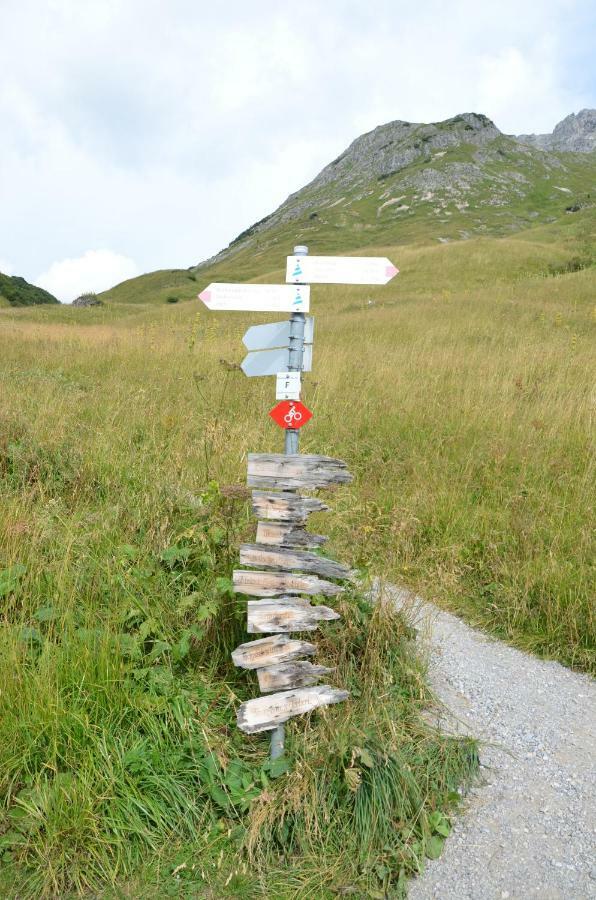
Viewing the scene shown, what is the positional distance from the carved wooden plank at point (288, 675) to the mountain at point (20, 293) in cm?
3909

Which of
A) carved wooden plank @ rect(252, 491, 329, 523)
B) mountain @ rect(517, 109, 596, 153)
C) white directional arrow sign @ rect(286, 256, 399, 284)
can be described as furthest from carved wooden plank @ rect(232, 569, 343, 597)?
mountain @ rect(517, 109, 596, 153)

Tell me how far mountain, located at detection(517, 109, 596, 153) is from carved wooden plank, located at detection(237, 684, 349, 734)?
617 feet

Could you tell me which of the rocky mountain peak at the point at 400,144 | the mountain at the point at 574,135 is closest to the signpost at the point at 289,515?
the rocky mountain peak at the point at 400,144

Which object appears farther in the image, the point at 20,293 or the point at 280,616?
the point at 20,293

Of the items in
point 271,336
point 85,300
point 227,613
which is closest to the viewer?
point 271,336

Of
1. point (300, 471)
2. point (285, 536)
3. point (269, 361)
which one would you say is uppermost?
point (269, 361)

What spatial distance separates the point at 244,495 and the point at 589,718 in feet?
7.64

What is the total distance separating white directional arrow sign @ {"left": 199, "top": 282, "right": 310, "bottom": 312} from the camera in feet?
8.96

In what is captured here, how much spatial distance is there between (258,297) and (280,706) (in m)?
1.99

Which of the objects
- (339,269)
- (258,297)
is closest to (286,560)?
(258,297)

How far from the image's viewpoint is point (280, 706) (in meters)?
2.64

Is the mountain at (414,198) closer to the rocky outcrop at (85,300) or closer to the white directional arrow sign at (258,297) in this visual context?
the rocky outcrop at (85,300)

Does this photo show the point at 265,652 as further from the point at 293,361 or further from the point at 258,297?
the point at 258,297

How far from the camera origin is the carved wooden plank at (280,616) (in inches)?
105
